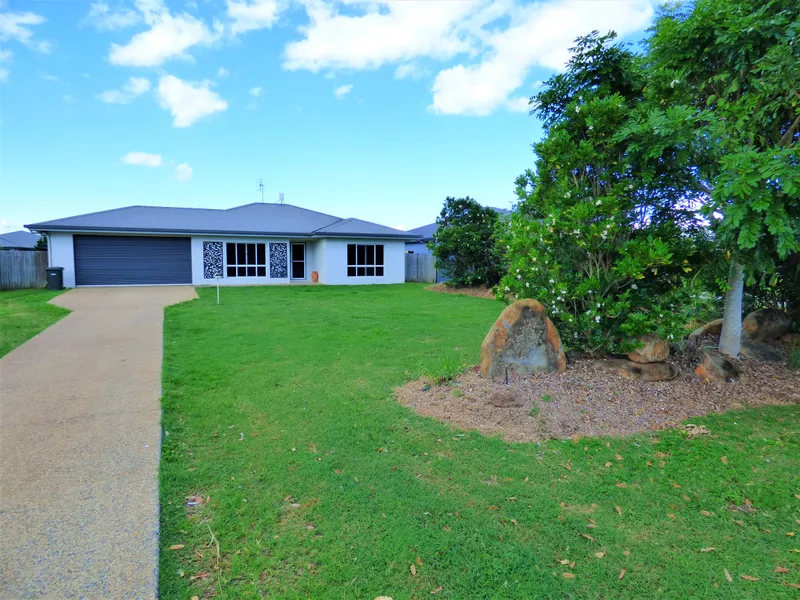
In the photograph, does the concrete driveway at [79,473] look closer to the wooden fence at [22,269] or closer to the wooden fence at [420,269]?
the wooden fence at [22,269]

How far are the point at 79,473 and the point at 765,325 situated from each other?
845 centimetres

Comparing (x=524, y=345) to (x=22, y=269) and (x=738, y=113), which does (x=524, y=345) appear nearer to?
(x=738, y=113)

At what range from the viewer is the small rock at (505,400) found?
4492 mm

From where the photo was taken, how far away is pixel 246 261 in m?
21.6

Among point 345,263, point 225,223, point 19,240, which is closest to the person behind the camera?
point 225,223

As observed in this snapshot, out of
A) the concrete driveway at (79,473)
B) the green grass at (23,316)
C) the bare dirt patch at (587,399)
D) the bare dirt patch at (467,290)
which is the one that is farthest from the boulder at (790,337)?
the green grass at (23,316)

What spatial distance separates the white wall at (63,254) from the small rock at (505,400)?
2021 cm

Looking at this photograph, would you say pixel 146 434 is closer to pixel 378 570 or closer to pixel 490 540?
pixel 378 570

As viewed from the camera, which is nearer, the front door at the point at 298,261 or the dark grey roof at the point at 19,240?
the front door at the point at 298,261

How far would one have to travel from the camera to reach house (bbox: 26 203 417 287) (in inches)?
744

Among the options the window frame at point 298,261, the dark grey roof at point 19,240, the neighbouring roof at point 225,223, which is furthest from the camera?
the dark grey roof at point 19,240

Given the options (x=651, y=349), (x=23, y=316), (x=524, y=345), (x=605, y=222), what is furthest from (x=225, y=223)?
(x=651, y=349)

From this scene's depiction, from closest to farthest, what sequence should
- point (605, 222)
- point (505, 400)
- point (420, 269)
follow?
point (505, 400) → point (605, 222) → point (420, 269)

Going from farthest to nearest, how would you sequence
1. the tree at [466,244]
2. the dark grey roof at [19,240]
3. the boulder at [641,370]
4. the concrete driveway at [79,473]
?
the dark grey roof at [19,240], the tree at [466,244], the boulder at [641,370], the concrete driveway at [79,473]
